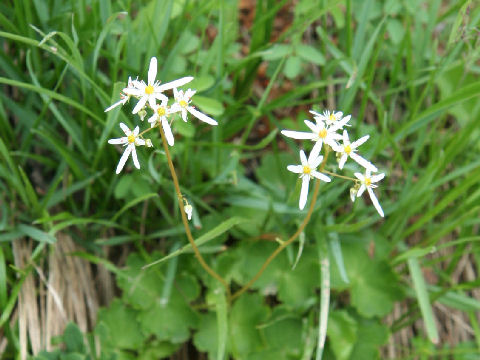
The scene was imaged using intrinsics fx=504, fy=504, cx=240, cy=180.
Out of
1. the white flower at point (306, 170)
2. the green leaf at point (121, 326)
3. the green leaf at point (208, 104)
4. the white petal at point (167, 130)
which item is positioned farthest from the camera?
the green leaf at point (121, 326)

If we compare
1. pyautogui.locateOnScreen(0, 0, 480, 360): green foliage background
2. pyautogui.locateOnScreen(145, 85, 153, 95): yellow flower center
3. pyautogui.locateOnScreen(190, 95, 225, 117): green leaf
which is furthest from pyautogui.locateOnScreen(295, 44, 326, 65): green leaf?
pyautogui.locateOnScreen(145, 85, 153, 95): yellow flower center

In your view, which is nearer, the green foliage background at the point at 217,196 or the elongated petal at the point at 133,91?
the elongated petal at the point at 133,91

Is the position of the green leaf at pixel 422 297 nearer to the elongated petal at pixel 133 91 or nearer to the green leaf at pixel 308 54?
the green leaf at pixel 308 54

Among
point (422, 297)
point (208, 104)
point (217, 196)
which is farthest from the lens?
point (217, 196)

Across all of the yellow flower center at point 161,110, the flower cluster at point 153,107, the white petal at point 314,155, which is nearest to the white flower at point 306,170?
the white petal at point 314,155

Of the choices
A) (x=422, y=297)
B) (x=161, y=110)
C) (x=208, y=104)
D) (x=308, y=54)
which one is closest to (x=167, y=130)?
(x=161, y=110)

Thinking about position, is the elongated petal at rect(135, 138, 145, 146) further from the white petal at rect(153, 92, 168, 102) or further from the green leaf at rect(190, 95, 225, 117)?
the green leaf at rect(190, 95, 225, 117)

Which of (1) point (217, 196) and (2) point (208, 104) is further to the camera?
(1) point (217, 196)

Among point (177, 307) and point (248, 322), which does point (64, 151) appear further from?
point (248, 322)

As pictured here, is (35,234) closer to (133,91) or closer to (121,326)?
(121,326)
